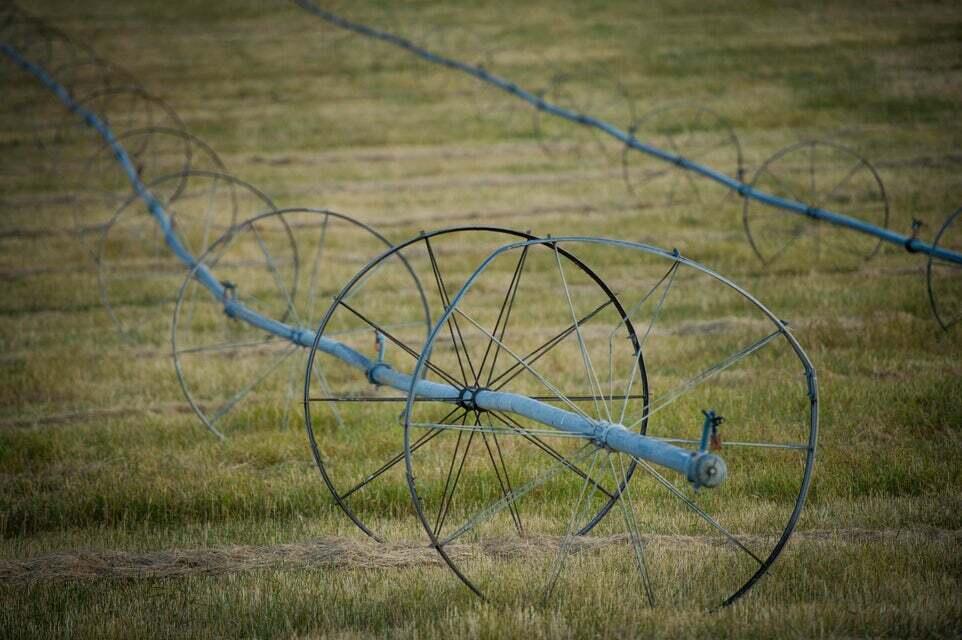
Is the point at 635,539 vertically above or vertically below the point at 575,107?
below

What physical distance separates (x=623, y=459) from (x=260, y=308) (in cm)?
529

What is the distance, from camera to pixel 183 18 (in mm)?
30953

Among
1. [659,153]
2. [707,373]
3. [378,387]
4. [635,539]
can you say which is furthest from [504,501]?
[659,153]

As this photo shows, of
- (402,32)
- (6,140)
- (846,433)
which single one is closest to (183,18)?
(402,32)

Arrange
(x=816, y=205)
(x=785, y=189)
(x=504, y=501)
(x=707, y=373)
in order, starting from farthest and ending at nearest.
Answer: (x=785, y=189)
(x=816, y=205)
(x=707, y=373)
(x=504, y=501)

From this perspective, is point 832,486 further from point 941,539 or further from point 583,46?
point 583,46

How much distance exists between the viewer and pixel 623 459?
768cm

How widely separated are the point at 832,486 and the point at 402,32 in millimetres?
24192

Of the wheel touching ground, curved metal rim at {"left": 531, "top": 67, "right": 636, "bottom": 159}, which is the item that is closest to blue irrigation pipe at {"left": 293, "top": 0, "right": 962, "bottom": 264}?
curved metal rim at {"left": 531, "top": 67, "right": 636, "bottom": 159}

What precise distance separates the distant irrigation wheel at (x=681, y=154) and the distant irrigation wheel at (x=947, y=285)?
123 inches

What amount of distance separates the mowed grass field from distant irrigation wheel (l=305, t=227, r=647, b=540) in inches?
3.0

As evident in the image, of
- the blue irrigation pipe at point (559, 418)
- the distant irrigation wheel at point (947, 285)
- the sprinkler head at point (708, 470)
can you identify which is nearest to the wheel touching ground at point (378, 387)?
the blue irrigation pipe at point (559, 418)

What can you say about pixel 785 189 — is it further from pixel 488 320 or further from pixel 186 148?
pixel 186 148

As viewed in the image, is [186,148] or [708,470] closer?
[708,470]
